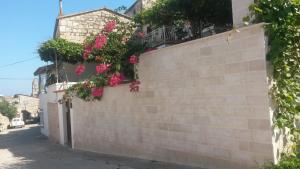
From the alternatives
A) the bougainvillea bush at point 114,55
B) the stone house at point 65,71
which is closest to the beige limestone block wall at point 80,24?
the stone house at point 65,71

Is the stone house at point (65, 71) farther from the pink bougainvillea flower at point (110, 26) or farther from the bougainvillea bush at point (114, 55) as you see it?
the pink bougainvillea flower at point (110, 26)

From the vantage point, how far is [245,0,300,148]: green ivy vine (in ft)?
20.8

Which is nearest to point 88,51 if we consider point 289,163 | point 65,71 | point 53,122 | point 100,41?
point 100,41

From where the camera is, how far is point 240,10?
741 cm

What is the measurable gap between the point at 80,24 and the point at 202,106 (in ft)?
53.2

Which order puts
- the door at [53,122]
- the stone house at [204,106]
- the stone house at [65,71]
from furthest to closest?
the door at [53,122]
the stone house at [65,71]
the stone house at [204,106]

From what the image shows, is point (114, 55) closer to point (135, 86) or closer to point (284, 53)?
point (135, 86)

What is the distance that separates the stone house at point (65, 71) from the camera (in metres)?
18.1

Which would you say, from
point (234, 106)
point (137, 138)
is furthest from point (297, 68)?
point (137, 138)

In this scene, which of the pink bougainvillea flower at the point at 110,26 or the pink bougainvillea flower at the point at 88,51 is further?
the pink bougainvillea flower at the point at 88,51

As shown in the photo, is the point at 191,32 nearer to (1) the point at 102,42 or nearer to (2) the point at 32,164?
(1) the point at 102,42

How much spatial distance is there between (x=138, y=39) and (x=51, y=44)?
7130mm

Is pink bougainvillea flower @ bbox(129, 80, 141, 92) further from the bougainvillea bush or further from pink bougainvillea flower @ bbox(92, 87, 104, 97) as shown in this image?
pink bougainvillea flower @ bbox(92, 87, 104, 97)

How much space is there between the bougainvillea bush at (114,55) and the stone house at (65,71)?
19.1ft
